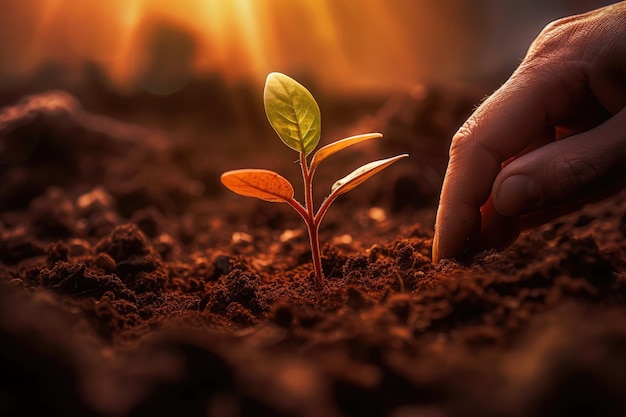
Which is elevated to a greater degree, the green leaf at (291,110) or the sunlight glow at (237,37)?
the sunlight glow at (237,37)

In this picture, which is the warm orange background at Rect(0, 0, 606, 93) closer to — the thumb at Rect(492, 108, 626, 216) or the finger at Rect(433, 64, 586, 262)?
the finger at Rect(433, 64, 586, 262)

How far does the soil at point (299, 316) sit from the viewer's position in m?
0.57

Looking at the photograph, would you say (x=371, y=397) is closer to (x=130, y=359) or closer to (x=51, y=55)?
(x=130, y=359)

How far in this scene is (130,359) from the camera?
65cm

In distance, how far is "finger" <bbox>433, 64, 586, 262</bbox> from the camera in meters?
1.42

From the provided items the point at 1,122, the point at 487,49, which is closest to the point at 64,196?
the point at 1,122

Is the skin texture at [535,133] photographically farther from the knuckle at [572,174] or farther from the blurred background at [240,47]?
the blurred background at [240,47]

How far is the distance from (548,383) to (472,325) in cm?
30

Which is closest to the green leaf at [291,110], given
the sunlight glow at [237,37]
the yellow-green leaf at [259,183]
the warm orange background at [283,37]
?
the yellow-green leaf at [259,183]

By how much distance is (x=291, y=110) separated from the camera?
4.07 ft

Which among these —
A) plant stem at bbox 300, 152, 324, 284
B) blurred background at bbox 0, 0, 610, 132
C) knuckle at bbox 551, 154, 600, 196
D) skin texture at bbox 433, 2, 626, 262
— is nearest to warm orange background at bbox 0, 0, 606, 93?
blurred background at bbox 0, 0, 610, 132

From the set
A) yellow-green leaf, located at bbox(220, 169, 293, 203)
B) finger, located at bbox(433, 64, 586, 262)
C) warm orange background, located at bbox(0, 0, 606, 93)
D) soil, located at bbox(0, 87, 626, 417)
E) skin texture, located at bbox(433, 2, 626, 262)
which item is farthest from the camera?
warm orange background, located at bbox(0, 0, 606, 93)

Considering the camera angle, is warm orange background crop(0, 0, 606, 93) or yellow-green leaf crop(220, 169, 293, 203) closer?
yellow-green leaf crop(220, 169, 293, 203)

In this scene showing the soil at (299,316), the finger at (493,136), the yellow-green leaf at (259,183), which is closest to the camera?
the soil at (299,316)
